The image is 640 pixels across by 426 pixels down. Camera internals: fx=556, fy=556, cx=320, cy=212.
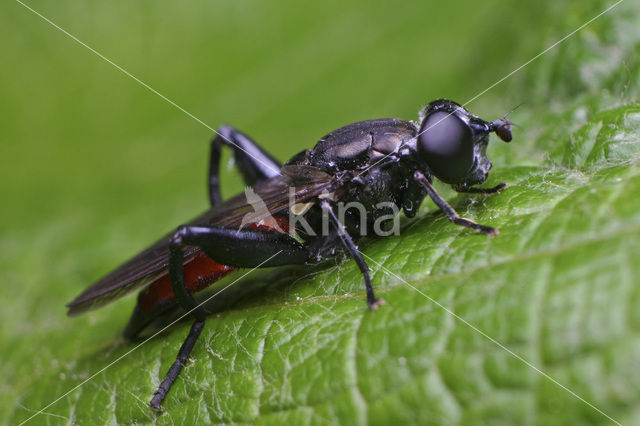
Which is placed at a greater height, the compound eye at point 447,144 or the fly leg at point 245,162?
the fly leg at point 245,162

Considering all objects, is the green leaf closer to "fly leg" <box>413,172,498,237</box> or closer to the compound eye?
"fly leg" <box>413,172,498,237</box>

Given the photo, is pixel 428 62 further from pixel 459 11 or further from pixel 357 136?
pixel 357 136

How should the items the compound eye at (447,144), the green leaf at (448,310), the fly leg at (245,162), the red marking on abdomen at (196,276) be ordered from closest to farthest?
the green leaf at (448,310) → the compound eye at (447,144) → the red marking on abdomen at (196,276) → the fly leg at (245,162)

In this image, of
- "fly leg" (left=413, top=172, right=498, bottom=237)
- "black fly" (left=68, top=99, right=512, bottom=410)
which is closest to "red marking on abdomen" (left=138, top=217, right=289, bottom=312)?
"black fly" (left=68, top=99, right=512, bottom=410)

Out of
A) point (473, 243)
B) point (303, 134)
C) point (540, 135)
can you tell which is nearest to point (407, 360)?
point (473, 243)

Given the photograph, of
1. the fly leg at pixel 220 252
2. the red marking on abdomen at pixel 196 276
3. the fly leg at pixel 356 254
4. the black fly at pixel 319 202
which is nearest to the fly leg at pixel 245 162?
the black fly at pixel 319 202

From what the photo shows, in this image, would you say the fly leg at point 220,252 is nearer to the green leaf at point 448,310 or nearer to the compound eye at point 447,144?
the green leaf at point 448,310

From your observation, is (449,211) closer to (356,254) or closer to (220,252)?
(356,254)
